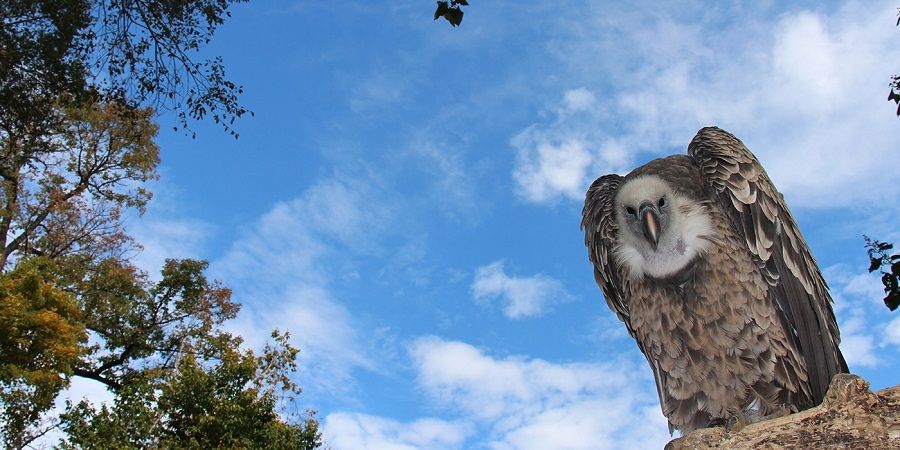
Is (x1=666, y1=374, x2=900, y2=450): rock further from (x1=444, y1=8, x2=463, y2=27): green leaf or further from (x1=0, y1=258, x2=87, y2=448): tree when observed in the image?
(x1=0, y1=258, x2=87, y2=448): tree

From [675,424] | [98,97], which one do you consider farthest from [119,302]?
[675,424]

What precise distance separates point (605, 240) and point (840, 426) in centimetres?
191

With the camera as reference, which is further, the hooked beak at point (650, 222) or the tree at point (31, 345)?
the tree at point (31, 345)

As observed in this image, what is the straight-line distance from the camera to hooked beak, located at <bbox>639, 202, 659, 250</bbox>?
11.4ft

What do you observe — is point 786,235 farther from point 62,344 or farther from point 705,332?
point 62,344

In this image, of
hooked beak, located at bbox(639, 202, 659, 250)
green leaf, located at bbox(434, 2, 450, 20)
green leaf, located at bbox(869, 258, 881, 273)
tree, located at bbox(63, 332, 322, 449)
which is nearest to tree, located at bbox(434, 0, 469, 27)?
green leaf, located at bbox(434, 2, 450, 20)

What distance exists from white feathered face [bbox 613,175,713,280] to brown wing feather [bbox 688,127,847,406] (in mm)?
237

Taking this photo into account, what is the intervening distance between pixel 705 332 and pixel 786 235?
78 centimetres

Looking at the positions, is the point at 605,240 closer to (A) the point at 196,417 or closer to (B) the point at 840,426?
(B) the point at 840,426

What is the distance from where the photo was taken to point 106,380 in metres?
17.8

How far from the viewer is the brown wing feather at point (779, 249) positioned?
3385 millimetres

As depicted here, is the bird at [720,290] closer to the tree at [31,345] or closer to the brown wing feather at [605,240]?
the brown wing feather at [605,240]

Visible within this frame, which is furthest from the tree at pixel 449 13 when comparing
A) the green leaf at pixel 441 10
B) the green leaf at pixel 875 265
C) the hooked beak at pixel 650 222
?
the green leaf at pixel 875 265

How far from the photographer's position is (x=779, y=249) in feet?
11.7
